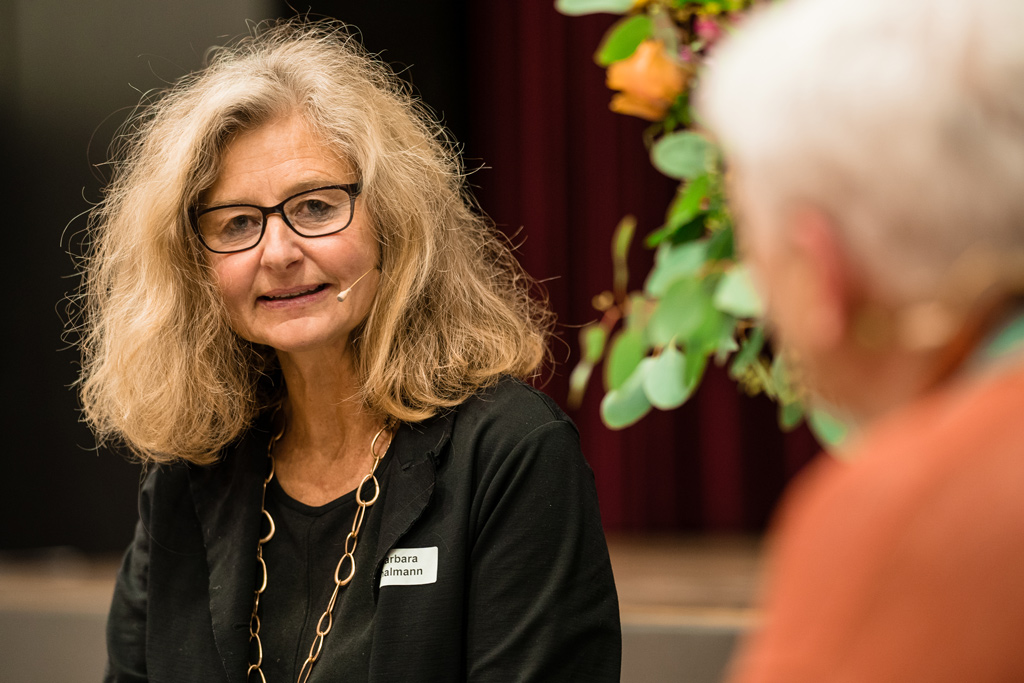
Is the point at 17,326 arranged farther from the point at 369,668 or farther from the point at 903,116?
the point at 903,116

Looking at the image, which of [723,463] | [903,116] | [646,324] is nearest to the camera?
[903,116]

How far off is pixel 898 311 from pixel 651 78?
331mm

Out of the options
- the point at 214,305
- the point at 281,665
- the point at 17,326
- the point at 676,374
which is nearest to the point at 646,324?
the point at 676,374

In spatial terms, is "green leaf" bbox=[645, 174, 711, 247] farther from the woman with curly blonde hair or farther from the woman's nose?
the woman's nose

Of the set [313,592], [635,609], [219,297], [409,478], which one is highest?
[219,297]

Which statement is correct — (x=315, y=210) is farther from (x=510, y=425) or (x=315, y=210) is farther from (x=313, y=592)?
(x=313, y=592)

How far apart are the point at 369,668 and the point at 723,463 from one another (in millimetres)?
3026

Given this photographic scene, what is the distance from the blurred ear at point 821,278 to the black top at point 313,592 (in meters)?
0.97

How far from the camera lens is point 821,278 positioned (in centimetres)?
48

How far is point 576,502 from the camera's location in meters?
1.31

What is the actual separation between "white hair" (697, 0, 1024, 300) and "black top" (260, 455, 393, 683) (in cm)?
101

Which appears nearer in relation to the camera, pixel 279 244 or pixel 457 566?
pixel 457 566

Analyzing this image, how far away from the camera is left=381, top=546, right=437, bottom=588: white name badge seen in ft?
4.27

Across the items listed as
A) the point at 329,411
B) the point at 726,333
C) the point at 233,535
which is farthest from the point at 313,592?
the point at 726,333
